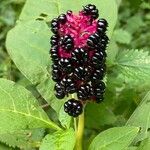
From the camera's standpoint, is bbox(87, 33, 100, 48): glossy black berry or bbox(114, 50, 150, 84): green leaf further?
bbox(114, 50, 150, 84): green leaf

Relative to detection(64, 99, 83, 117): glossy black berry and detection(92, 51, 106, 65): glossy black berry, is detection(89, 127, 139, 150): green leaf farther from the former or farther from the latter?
detection(92, 51, 106, 65): glossy black berry

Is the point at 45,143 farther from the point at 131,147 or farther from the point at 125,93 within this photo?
the point at 125,93

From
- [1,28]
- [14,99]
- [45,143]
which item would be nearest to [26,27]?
[14,99]

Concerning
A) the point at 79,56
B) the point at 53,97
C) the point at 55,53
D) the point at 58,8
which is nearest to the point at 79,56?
the point at 79,56

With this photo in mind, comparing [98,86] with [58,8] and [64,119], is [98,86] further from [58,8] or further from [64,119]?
[58,8]

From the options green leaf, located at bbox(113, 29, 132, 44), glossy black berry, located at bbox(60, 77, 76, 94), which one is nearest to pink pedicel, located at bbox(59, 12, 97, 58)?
glossy black berry, located at bbox(60, 77, 76, 94)

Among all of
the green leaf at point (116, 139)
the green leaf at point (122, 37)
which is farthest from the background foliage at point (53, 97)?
the green leaf at point (122, 37)

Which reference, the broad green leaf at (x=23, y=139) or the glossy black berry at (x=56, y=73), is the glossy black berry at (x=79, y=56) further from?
the broad green leaf at (x=23, y=139)
